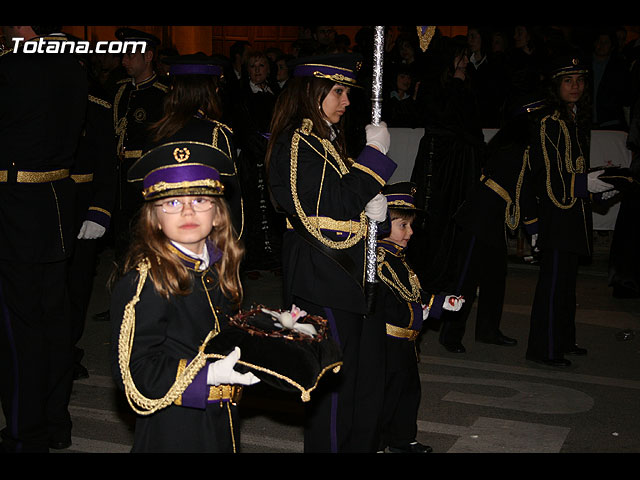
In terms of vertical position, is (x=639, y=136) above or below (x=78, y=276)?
above

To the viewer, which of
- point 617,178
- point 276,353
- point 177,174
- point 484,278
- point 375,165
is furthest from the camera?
point 484,278

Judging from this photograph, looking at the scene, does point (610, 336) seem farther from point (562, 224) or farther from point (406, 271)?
point (406, 271)

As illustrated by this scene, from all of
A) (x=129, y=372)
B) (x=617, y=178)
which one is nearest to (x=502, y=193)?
(x=617, y=178)

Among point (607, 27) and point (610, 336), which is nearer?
point (610, 336)

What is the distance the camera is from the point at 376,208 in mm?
4305

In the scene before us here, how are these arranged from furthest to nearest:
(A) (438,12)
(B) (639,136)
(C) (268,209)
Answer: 1. (C) (268,209)
2. (B) (639,136)
3. (A) (438,12)

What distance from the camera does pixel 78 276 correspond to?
19.7 ft

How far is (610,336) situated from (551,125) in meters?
2.23

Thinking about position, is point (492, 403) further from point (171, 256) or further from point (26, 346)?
point (171, 256)

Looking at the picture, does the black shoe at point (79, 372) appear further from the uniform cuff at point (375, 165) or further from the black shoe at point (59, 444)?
the uniform cuff at point (375, 165)

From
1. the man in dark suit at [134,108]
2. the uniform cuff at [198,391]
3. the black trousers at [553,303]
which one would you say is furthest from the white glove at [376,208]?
the black trousers at [553,303]

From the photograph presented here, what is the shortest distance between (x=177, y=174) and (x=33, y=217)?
187 centimetres

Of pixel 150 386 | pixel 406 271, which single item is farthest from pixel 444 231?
pixel 150 386

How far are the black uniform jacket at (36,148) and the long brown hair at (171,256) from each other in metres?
1.63
